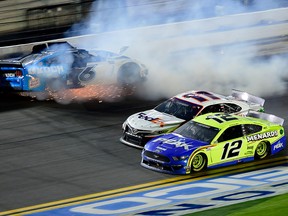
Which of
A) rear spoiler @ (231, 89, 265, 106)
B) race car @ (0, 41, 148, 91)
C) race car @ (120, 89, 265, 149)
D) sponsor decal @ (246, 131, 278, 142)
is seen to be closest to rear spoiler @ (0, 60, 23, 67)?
race car @ (0, 41, 148, 91)

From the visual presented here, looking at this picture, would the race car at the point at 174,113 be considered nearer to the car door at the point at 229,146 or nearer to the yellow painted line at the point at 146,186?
the car door at the point at 229,146

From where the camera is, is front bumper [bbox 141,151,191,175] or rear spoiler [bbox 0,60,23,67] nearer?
front bumper [bbox 141,151,191,175]

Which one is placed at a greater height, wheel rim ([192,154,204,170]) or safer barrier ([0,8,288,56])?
safer barrier ([0,8,288,56])

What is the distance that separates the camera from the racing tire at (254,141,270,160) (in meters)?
17.0

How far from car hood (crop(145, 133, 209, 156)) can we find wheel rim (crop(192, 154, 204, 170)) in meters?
0.19

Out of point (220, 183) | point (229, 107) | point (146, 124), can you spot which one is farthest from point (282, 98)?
point (220, 183)

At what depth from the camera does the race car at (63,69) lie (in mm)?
21594

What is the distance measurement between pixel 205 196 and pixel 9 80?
8.85 meters

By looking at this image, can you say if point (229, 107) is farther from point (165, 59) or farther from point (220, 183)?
point (165, 59)

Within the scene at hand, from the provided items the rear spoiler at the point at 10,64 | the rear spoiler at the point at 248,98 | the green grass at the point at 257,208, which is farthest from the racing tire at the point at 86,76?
the green grass at the point at 257,208

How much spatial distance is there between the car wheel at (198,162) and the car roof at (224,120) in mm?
893

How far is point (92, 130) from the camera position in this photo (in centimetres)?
1931

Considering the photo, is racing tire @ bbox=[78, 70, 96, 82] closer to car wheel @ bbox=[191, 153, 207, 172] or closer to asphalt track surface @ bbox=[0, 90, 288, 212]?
asphalt track surface @ bbox=[0, 90, 288, 212]

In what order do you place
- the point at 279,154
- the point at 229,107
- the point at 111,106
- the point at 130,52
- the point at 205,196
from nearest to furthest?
the point at 205,196 → the point at 279,154 → the point at 229,107 → the point at 111,106 → the point at 130,52
